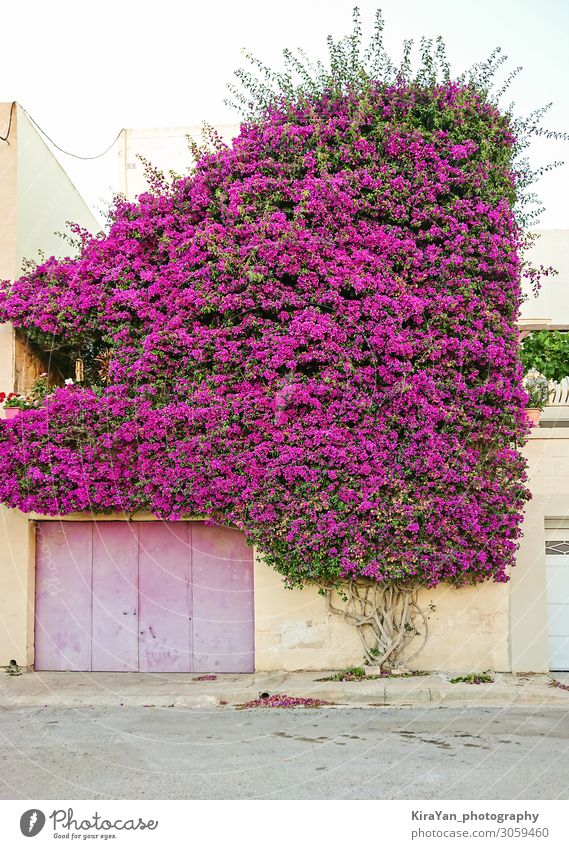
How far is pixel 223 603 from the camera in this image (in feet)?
37.4

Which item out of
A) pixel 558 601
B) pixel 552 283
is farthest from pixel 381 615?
pixel 552 283

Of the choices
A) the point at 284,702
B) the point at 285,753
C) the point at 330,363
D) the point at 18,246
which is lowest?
the point at 284,702

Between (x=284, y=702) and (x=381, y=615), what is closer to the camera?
(x=284, y=702)

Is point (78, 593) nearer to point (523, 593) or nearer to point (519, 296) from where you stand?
point (523, 593)

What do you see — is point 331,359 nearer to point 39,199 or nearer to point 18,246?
point 18,246

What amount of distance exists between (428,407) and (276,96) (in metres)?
4.98

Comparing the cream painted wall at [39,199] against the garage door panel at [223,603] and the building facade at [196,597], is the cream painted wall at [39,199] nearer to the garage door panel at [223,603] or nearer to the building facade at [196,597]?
the building facade at [196,597]

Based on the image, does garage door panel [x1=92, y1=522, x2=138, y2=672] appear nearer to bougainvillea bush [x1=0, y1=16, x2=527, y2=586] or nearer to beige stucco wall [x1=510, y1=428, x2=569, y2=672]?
bougainvillea bush [x1=0, y1=16, x2=527, y2=586]

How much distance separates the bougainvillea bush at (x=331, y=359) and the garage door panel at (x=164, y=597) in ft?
2.93

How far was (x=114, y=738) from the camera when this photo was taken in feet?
25.8

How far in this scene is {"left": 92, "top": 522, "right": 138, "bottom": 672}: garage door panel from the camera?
11555 millimetres

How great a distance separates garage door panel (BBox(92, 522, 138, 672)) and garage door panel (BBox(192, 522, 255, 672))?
0.90 meters

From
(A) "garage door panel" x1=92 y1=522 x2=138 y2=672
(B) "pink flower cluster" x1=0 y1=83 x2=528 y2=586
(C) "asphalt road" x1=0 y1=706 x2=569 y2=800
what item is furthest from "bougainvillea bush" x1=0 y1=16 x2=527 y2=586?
(C) "asphalt road" x1=0 y1=706 x2=569 y2=800
